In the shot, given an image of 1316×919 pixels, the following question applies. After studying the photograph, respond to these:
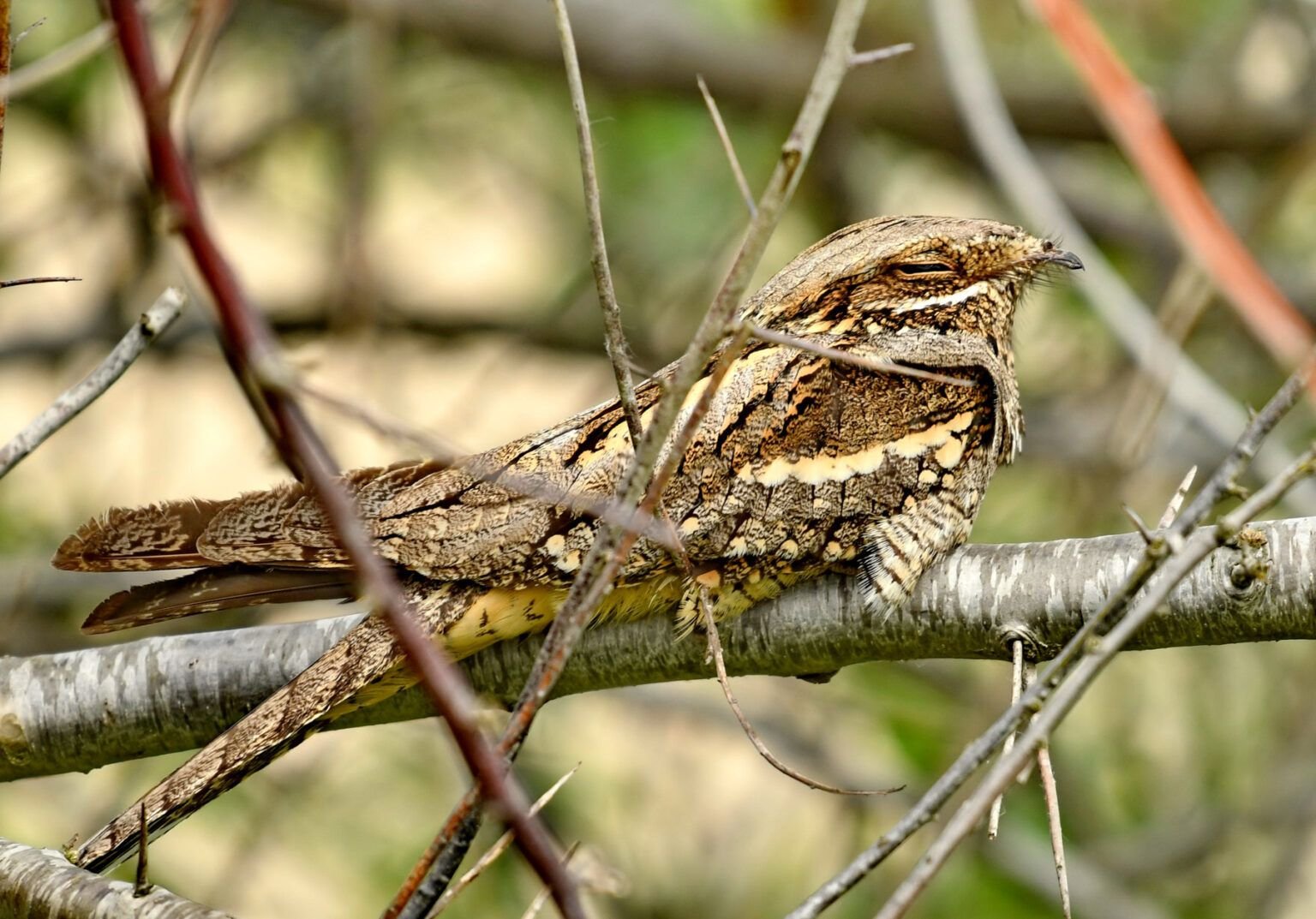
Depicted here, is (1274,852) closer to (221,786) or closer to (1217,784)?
(1217,784)

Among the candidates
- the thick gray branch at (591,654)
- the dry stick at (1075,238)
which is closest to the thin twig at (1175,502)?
the thick gray branch at (591,654)

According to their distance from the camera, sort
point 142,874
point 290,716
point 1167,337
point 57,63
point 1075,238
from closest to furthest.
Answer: point 57,63
point 142,874
point 290,716
point 1075,238
point 1167,337

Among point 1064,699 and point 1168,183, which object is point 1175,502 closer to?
point 1064,699

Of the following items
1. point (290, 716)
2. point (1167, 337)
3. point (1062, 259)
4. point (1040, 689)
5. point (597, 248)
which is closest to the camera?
point (1040, 689)

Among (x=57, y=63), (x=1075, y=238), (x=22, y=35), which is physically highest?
(x=22, y=35)

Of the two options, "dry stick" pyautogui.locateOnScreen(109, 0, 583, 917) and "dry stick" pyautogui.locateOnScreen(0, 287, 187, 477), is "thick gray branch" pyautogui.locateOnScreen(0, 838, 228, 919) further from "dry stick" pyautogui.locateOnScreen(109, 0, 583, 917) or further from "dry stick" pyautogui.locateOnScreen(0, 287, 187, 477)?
"dry stick" pyautogui.locateOnScreen(109, 0, 583, 917)

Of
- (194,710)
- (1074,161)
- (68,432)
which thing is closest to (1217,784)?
(1074,161)

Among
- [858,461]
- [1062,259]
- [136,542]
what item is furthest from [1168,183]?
[136,542]
